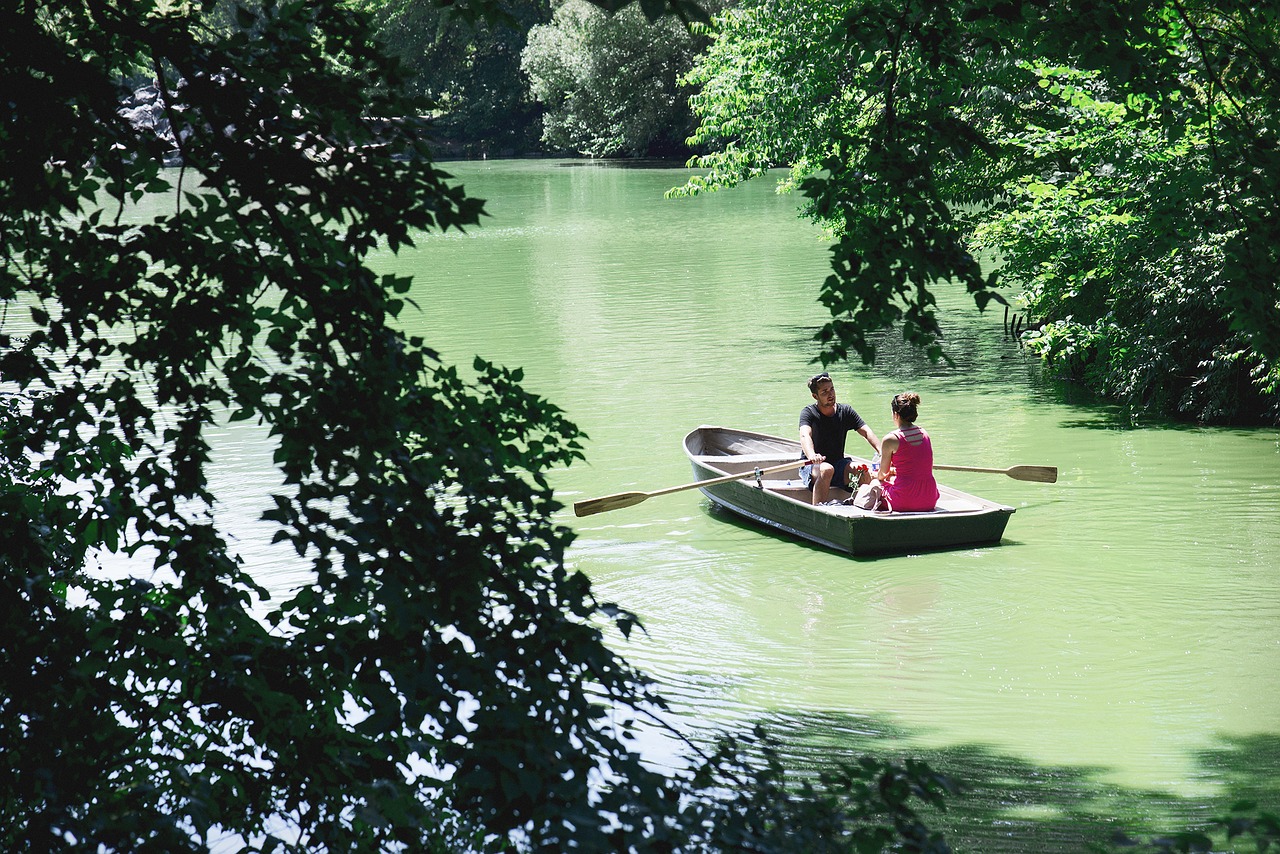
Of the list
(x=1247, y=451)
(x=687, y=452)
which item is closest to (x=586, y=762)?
(x=687, y=452)

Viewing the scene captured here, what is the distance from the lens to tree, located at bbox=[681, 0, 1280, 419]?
3807mm

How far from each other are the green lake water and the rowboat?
0.51ft

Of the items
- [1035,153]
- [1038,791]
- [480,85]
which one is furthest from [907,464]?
[480,85]

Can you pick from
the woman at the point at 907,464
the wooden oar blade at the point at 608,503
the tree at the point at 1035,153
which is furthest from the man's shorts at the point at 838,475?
the tree at the point at 1035,153

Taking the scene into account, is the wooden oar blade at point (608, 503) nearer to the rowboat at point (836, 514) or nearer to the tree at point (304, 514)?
the rowboat at point (836, 514)

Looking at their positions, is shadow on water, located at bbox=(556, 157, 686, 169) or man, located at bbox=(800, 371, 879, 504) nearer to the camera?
man, located at bbox=(800, 371, 879, 504)

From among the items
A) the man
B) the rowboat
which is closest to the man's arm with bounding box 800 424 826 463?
the man

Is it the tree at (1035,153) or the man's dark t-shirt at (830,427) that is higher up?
the tree at (1035,153)

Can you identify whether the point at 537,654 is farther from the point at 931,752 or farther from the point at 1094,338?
the point at 1094,338

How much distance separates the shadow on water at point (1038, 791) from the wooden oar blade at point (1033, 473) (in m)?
4.38

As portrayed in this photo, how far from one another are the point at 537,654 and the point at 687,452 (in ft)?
27.2

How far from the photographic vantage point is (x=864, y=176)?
177 inches

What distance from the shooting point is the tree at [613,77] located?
176 feet

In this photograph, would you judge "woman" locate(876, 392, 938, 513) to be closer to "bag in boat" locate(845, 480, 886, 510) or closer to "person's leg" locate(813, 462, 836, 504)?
"bag in boat" locate(845, 480, 886, 510)
